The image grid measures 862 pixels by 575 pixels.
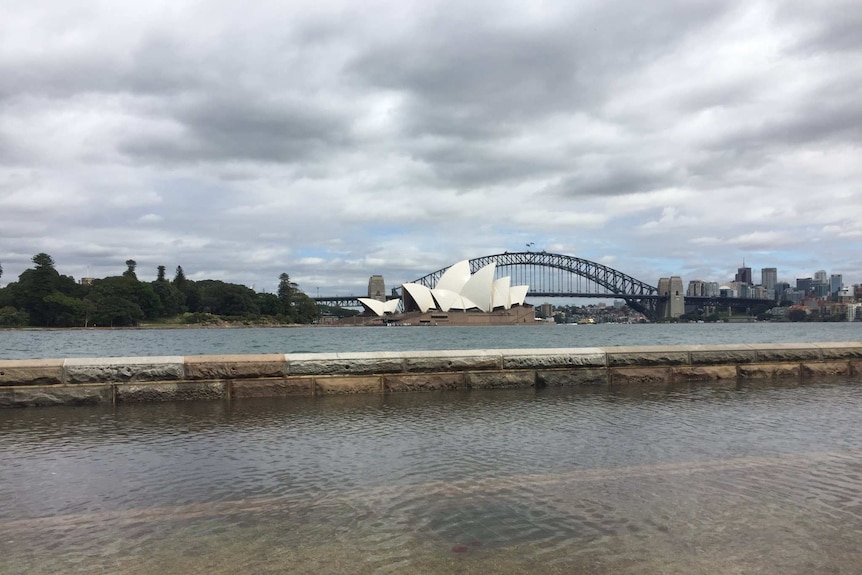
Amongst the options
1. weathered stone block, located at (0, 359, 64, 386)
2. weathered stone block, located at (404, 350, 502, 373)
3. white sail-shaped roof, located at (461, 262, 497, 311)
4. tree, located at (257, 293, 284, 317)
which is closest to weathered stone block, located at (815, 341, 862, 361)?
weathered stone block, located at (404, 350, 502, 373)

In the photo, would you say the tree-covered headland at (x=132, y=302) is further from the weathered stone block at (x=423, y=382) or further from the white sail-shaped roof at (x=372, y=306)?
the weathered stone block at (x=423, y=382)

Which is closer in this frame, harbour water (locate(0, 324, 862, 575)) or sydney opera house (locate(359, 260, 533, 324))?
harbour water (locate(0, 324, 862, 575))

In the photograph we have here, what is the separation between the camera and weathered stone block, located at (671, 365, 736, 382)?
8.86 metres

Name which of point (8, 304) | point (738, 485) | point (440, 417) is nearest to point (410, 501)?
point (738, 485)

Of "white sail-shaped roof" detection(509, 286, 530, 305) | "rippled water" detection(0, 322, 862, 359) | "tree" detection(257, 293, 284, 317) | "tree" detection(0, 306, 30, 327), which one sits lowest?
"rippled water" detection(0, 322, 862, 359)

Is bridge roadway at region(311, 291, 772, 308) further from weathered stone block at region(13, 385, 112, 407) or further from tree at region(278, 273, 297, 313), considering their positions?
weathered stone block at region(13, 385, 112, 407)

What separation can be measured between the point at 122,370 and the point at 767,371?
8860 mm

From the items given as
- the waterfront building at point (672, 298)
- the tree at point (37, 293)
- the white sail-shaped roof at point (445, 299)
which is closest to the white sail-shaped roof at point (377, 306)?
the white sail-shaped roof at point (445, 299)

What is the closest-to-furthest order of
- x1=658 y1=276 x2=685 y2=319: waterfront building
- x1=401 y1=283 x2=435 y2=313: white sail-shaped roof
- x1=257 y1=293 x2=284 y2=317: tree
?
x1=401 y1=283 x2=435 y2=313: white sail-shaped roof, x1=257 y1=293 x2=284 y2=317: tree, x1=658 y1=276 x2=685 y2=319: waterfront building

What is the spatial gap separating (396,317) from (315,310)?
3561cm

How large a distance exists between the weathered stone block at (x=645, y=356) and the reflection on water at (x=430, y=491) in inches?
91.4

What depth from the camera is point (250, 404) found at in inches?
268

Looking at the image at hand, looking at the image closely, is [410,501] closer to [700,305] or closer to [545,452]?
[545,452]

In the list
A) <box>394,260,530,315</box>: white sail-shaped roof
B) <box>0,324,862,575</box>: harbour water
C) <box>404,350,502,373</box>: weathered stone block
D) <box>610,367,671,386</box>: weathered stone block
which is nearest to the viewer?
<box>0,324,862,575</box>: harbour water
